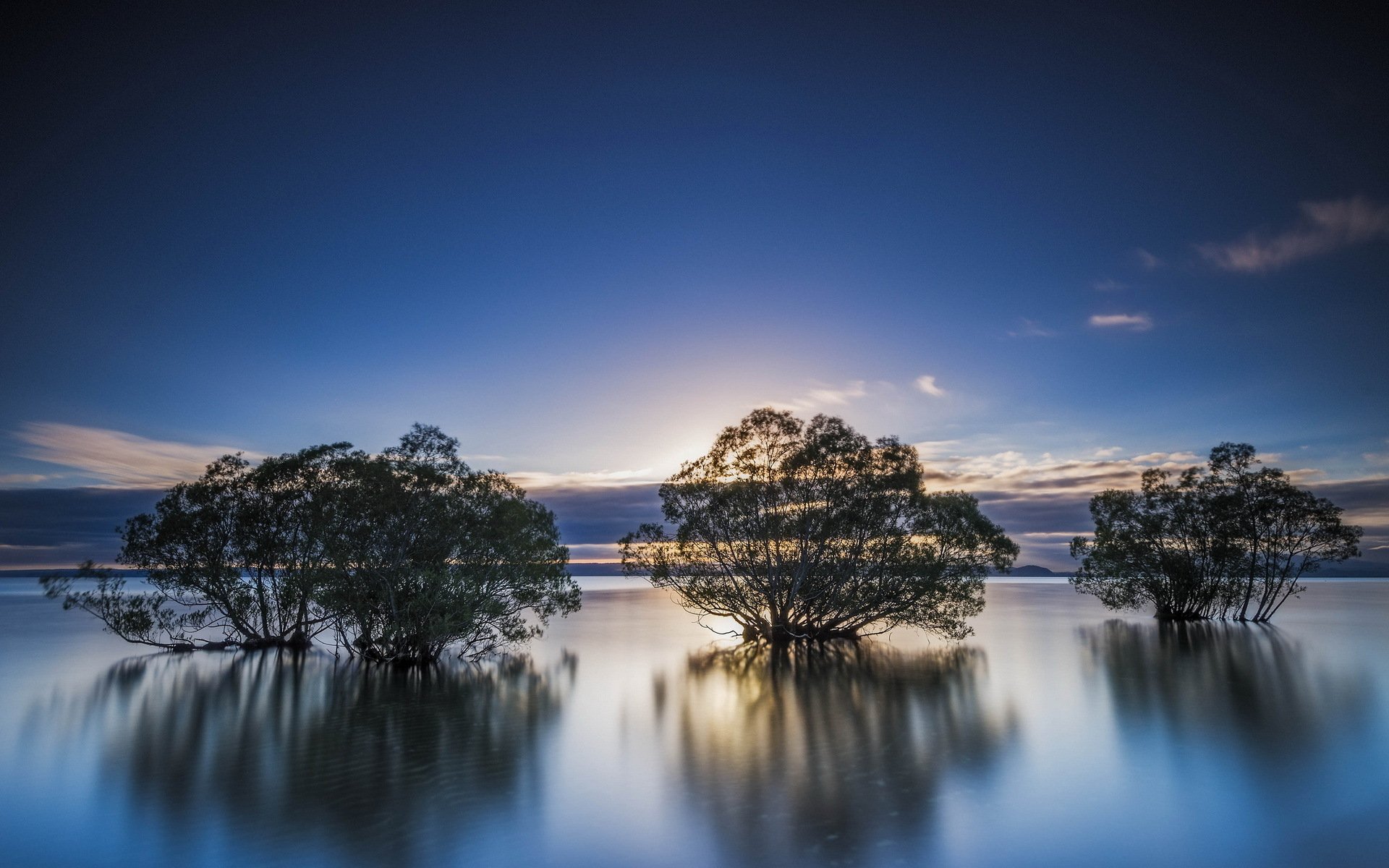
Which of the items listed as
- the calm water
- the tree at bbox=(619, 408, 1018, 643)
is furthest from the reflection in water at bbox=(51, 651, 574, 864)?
the tree at bbox=(619, 408, 1018, 643)

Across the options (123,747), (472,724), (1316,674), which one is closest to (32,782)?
(123,747)

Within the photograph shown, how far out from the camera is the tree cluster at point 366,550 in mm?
23594

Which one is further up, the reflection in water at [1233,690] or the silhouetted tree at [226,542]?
the silhouetted tree at [226,542]

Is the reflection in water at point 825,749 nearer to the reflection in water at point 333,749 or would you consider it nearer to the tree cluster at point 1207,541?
the reflection in water at point 333,749

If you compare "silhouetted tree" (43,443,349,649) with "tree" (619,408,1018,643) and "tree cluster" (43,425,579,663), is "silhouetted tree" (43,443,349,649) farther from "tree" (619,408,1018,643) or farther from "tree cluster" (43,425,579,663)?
"tree" (619,408,1018,643)

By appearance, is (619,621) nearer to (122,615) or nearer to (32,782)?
(122,615)

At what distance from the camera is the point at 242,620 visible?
30.4 m

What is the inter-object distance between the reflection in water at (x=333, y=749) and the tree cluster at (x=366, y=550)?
2022mm

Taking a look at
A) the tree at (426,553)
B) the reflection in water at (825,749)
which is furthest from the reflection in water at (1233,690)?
the tree at (426,553)

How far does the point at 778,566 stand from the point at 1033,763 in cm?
1740

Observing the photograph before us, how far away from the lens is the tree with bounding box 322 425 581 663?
23.5 metres

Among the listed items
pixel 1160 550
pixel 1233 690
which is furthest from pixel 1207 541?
pixel 1233 690

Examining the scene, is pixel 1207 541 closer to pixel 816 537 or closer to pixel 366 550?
pixel 816 537

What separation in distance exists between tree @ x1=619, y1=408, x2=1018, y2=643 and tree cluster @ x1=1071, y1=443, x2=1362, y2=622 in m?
14.7
